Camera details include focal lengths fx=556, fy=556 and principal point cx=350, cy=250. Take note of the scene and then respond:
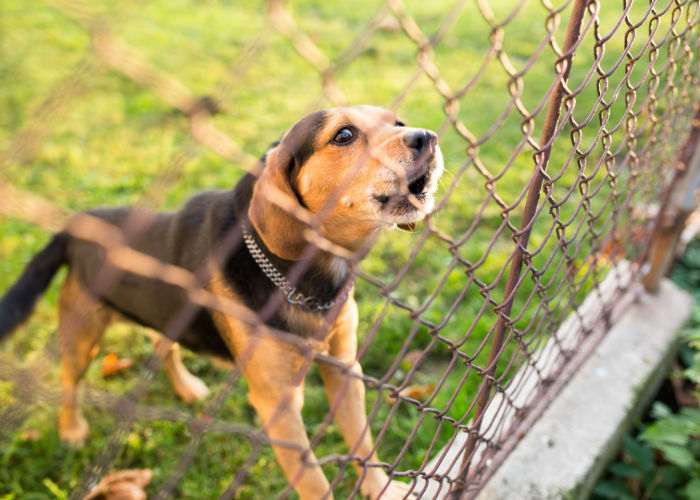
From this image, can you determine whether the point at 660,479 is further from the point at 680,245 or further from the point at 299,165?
the point at 299,165

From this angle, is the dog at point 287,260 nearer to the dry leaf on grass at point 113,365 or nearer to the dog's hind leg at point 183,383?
the dog's hind leg at point 183,383

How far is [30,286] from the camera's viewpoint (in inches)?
113

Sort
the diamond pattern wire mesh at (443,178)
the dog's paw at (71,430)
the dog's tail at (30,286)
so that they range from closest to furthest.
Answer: the diamond pattern wire mesh at (443,178) → the dog's tail at (30,286) → the dog's paw at (71,430)

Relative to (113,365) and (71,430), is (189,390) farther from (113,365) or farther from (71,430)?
(71,430)

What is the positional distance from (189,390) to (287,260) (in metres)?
1.55

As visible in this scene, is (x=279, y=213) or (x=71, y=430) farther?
(x=71, y=430)

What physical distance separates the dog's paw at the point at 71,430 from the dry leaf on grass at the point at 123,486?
1.33 ft

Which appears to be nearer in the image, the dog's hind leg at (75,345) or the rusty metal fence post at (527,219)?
the rusty metal fence post at (527,219)

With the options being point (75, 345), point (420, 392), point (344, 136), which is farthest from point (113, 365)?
point (344, 136)

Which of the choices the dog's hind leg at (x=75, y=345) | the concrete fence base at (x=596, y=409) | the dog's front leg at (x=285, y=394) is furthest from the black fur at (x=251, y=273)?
the concrete fence base at (x=596, y=409)

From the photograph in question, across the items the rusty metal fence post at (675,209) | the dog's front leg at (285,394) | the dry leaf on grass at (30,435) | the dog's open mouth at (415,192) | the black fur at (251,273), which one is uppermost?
the rusty metal fence post at (675,209)

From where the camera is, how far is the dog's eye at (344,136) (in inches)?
92.2

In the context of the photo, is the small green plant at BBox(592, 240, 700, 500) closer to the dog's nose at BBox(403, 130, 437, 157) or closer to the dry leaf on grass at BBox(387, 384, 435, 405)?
the dry leaf on grass at BBox(387, 384, 435, 405)

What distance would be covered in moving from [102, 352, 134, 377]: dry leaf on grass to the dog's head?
6.18 feet
